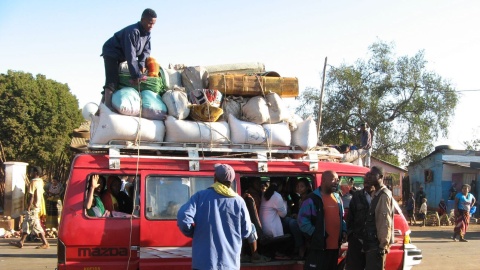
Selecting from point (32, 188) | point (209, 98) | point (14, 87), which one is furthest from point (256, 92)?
point (14, 87)

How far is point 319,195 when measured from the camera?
652 centimetres

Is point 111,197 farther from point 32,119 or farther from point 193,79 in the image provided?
point 32,119

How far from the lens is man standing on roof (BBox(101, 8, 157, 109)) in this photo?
265 inches

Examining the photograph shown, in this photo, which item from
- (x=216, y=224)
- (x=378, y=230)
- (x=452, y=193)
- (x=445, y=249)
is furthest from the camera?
(x=452, y=193)

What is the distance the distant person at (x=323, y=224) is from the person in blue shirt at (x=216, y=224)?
1330 millimetres

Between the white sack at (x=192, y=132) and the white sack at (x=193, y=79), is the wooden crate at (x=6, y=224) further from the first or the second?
the white sack at (x=192, y=132)

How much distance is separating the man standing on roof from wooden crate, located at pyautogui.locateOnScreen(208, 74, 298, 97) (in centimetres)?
95

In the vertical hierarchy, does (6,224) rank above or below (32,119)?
below

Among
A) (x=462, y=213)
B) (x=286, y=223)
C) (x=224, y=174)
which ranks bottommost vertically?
(x=462, y=213)

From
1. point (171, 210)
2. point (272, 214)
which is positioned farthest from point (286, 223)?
point (171, 210)

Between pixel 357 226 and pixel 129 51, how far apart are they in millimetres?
3437

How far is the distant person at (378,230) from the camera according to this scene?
20.3 ft

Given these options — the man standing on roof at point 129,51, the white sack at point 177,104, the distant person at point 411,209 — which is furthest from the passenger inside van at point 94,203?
the distant person at point 411,209

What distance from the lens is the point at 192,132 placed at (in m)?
6.60
